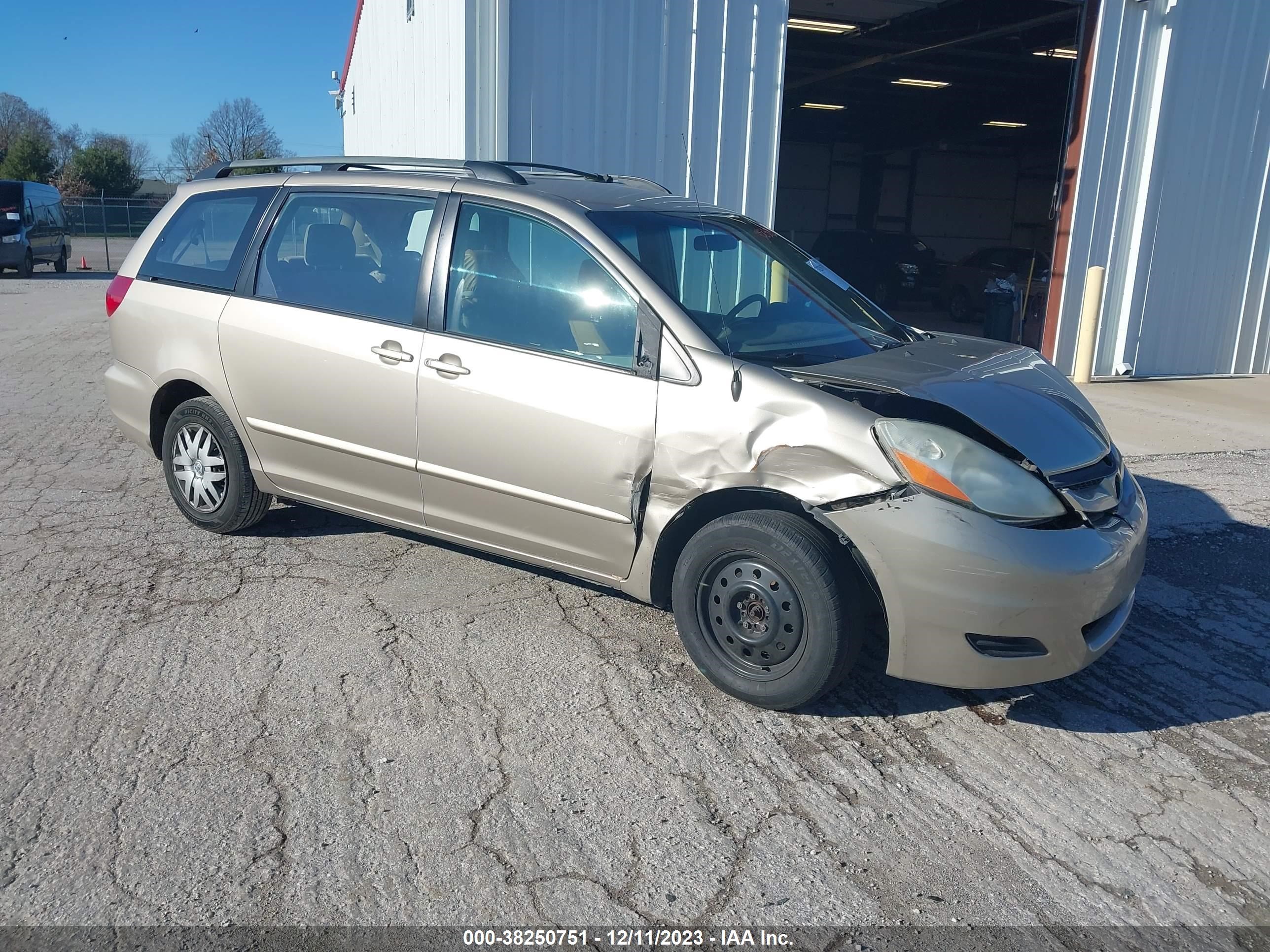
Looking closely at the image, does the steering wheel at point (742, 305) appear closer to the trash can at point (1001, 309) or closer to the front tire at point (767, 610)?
the front tire at point (767, 610)

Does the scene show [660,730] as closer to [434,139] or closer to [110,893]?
[110,893]

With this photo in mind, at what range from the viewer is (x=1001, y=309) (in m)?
13.6

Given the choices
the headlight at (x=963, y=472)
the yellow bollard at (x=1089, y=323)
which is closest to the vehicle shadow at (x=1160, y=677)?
the headlight at (x=963, y=472)

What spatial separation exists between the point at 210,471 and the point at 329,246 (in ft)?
4.48

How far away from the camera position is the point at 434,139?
Answer: 1084cm

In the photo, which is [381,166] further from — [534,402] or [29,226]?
[29,226]

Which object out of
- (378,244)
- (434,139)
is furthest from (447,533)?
(434,139)

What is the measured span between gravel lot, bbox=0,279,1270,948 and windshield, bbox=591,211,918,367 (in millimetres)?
1325

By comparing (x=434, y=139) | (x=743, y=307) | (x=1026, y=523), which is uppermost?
(x=434, y=139)

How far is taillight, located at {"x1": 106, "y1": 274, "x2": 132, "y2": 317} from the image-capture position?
216 inches

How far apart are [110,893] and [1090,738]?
3144 millimetres

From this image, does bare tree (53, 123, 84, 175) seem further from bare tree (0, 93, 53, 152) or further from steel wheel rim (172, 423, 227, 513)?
steel wheel rim (172, 423, 227, 513)

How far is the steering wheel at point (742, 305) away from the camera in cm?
404

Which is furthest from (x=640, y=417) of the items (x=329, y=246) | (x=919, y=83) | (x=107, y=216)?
(x=107, y=216)
